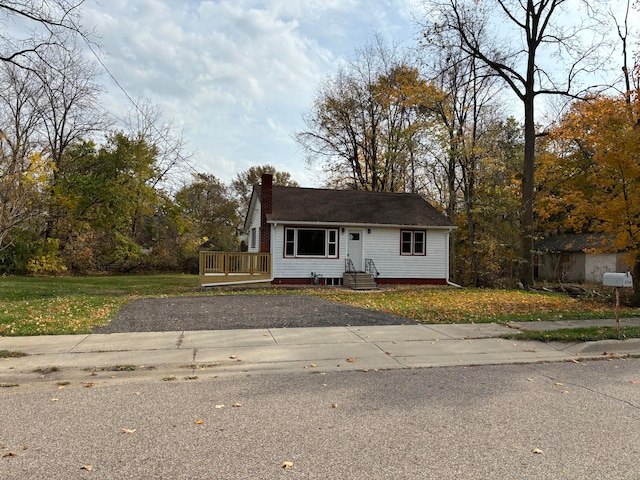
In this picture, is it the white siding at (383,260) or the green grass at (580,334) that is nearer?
the green grass at (580,334)

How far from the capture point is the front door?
869 inches

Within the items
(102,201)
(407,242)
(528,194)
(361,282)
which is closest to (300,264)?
(361,282)

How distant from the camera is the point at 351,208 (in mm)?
23250

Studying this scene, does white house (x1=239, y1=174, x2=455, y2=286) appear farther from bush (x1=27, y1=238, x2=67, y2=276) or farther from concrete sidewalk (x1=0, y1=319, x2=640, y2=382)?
bush (x1=27, y1=238, x2=67, y2=276)

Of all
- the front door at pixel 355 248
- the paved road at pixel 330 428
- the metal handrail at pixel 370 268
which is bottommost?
the paved road at pixel 330 428

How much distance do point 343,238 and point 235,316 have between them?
11.9 metres

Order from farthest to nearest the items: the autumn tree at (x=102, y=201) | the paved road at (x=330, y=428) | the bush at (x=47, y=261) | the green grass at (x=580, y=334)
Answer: the autumn tree at (x=102, y=201)
the bush at (x=47, y=261)
the green grass at (x=580, y=334)
the paved road at (x=330, y=428)

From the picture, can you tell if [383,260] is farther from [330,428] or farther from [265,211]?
[330,428]

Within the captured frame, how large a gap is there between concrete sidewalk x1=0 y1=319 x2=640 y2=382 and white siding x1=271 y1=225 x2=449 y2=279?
39.7 ft

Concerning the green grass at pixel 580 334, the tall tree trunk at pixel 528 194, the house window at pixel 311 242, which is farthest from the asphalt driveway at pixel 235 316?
the tall tree trunk at pixel 528 194

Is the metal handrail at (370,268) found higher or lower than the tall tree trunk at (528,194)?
lower

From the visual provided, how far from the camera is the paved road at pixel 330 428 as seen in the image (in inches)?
133

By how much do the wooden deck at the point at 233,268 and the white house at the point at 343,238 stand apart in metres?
0.52

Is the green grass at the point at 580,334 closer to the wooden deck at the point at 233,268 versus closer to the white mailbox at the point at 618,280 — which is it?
the white mailbox at the point at 618,280
